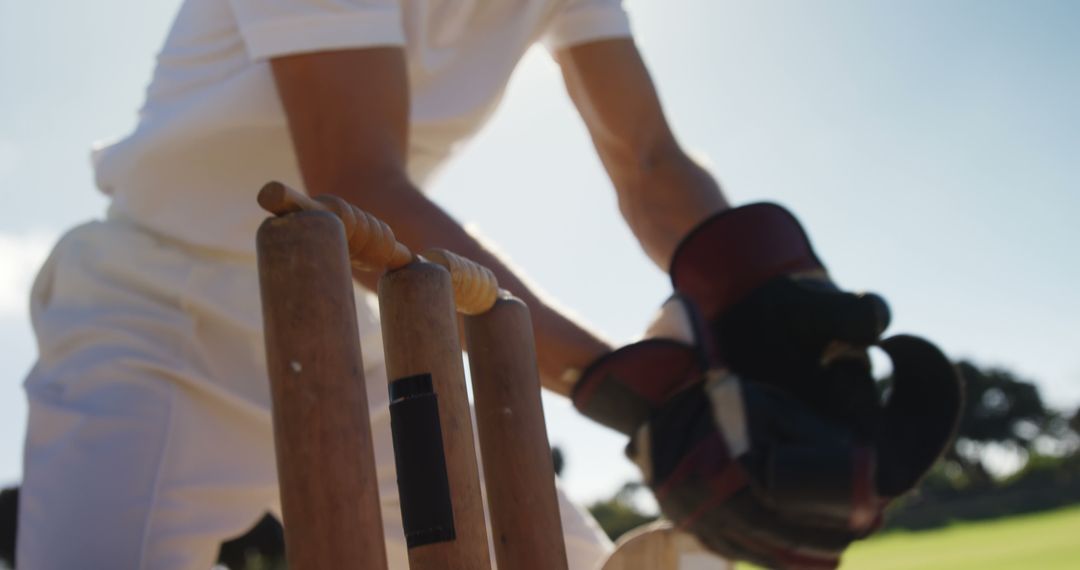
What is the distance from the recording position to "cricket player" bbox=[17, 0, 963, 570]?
35.5 inches

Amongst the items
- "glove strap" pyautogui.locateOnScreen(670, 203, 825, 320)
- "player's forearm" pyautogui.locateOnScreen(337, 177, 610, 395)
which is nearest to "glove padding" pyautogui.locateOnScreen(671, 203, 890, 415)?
"glove strap" pyautogui.locateOnScreen(670, 203, 825, 320)

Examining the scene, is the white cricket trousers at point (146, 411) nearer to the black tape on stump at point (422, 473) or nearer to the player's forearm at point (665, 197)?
the player's forearm at point (665, 197)

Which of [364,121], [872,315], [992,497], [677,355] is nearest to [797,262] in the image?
[872,315]

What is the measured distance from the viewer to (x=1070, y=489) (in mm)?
23625

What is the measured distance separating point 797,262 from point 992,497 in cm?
2556

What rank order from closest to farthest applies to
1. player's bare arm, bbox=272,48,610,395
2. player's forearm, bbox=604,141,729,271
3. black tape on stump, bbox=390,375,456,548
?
black tape on stump, bbox=390,375,456,548 → player's bare arm, bbox=272,48,610,395 → player's forearm, bbox=604,141,729,271

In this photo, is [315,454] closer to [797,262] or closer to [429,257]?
[429,257]

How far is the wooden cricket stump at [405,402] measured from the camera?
67 centimetres

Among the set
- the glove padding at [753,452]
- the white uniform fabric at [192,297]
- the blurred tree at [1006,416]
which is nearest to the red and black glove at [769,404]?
the glove padding at [753,452]

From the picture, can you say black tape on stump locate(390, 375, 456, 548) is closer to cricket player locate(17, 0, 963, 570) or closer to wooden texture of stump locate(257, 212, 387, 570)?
wooden texture of stump locate(257, 212, 387, 570)

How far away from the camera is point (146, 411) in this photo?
4.61ft

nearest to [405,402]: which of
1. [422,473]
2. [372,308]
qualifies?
[422,473]

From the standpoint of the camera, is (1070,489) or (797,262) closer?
(797,262)

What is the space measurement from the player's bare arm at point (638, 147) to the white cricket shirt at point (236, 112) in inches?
8.7
